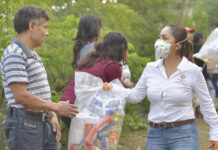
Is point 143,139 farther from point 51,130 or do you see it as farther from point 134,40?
point 51,130

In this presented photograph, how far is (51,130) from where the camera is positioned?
3242mm

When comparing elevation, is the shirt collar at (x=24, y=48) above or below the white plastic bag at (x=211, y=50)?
above

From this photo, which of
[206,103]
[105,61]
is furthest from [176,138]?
[105,61]

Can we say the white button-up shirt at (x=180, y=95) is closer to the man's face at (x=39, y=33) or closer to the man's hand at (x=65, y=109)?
the man's hand at (x=65, y=109)

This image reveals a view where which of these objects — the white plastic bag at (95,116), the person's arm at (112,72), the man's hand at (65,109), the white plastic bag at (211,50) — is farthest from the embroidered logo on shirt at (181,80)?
the white plastic bag at (211,50)

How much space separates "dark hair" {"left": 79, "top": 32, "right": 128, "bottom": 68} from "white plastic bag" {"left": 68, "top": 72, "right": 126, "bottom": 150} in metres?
0.28

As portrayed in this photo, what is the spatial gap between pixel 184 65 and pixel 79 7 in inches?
158

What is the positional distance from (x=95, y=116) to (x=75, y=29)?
2.56m

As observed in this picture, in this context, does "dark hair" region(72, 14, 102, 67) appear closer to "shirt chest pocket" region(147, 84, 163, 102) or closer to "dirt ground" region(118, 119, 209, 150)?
"shirt chest pocket" region(147, 84, 163, 102)

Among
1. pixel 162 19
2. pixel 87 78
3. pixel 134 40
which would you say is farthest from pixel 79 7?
pixel 162 19

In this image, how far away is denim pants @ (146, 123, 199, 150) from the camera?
10.8 ft

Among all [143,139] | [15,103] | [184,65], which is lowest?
[143,139]

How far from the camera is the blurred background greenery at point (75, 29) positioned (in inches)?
202

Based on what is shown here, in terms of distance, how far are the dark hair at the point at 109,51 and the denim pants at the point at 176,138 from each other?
3.19 feet
